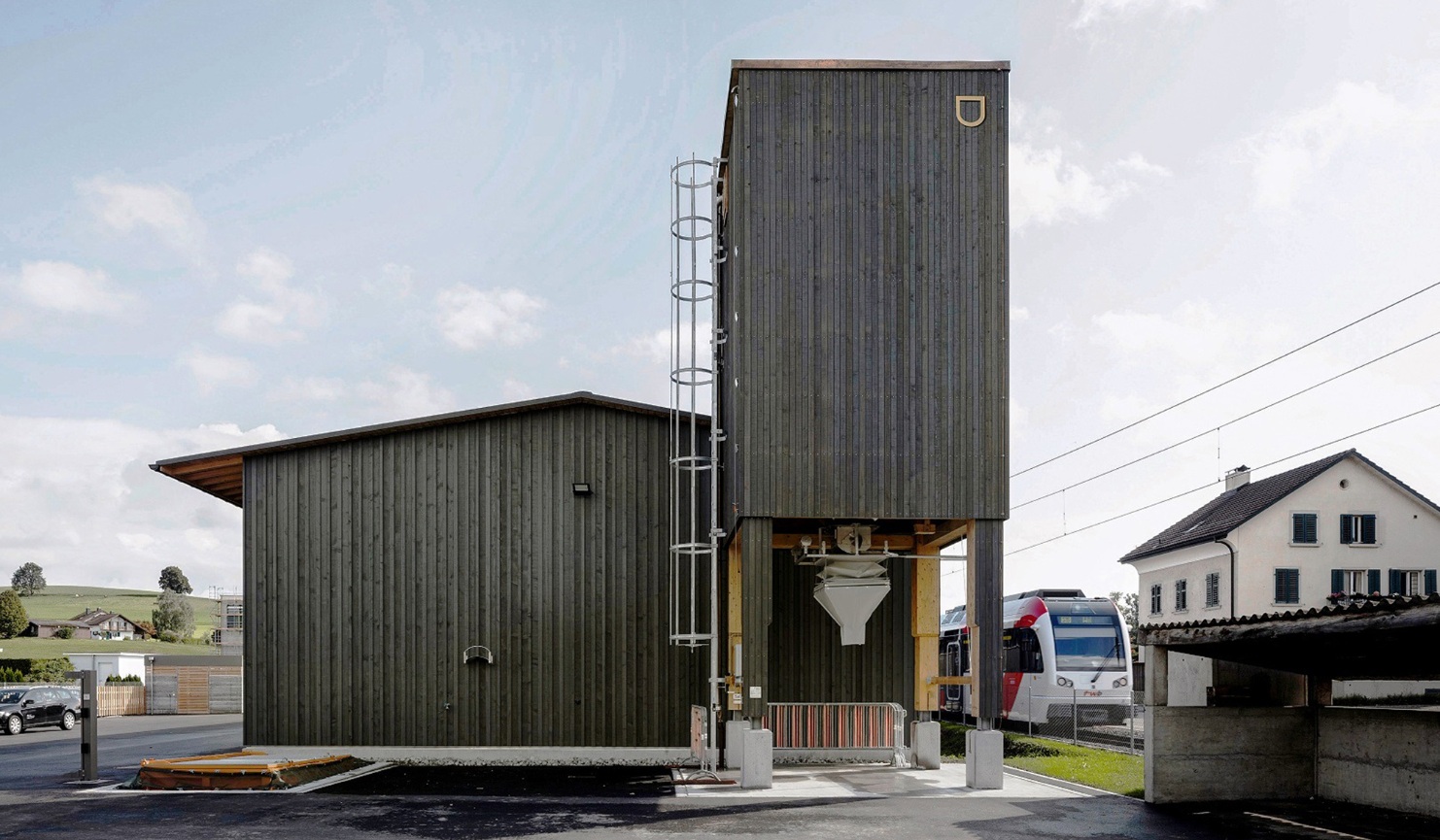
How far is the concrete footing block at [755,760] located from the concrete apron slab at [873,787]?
138mm

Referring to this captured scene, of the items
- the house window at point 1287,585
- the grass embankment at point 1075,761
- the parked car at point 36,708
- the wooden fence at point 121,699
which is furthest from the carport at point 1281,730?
the wooden fence at point 121,699

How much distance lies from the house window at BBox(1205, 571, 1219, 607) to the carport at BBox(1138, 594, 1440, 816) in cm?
3395

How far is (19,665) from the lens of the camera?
5806cm

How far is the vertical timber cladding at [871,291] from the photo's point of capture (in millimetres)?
19875

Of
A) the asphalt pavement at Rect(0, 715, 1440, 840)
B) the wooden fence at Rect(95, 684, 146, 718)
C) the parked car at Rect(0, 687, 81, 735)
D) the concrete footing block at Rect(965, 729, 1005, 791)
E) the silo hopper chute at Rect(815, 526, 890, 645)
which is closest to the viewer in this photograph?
the asphalt pavement at Rect(0, 715, 1440, 840)

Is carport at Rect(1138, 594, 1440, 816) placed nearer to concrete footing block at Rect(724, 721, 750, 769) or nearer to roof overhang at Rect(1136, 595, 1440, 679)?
roof overhang at Rect(1136, 595, 1440, 679)

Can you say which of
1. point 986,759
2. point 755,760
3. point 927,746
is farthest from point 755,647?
point 927,746

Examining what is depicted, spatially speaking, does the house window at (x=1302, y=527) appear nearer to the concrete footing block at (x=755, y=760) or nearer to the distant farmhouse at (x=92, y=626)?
the concrete footing block at (x=755, y=760)

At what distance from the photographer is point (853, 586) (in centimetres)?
2222

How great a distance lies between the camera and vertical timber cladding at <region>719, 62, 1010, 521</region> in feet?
65.2

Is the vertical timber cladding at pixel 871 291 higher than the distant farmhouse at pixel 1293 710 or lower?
higher

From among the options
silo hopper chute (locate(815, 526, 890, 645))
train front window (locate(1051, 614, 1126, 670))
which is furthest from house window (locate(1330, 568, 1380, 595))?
silo hopper chute (locate(815, 526, 890, 645))

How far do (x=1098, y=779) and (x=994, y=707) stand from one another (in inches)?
87.7

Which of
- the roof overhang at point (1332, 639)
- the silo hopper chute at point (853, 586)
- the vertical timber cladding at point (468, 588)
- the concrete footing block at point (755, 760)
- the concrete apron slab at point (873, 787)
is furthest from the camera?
the vertical timber cladding at point (468, 588)
